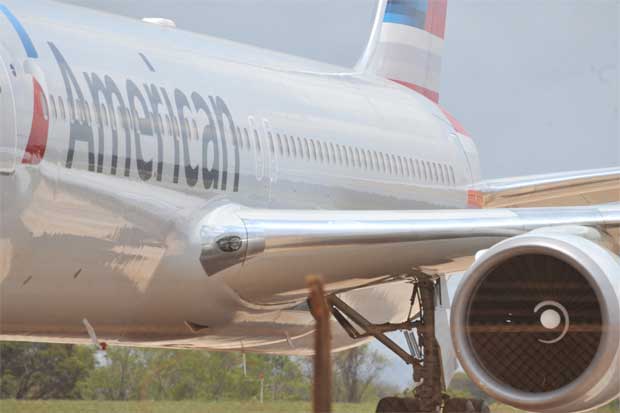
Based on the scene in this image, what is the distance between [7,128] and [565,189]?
5956 mm

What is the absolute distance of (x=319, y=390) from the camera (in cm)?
261

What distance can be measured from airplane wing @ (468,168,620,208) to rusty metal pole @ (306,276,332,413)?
9272mm

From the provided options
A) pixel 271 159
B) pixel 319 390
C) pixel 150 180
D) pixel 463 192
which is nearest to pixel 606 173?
pixel 463 192

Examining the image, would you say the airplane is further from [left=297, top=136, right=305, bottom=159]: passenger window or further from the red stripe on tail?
the red stripe on tail

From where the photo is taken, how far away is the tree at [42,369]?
1080 centimetres

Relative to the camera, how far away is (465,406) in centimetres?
1091

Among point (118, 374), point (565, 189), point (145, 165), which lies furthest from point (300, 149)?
point (118, 374)

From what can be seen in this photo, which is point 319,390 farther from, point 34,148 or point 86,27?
point 86,27

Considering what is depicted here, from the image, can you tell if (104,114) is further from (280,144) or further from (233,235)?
(280,144)

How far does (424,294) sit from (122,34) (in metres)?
2.95

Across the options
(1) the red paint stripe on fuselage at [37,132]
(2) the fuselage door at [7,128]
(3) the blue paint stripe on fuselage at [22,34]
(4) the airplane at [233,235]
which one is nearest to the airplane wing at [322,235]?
(4) the airplane at [233,235]

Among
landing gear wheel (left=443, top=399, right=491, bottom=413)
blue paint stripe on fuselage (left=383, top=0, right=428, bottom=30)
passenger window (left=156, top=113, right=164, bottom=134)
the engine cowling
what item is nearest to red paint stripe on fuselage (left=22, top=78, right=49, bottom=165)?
passenger window (left=156, top=113, right=164, bottom=134)

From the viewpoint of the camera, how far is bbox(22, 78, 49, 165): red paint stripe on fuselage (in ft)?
23.9

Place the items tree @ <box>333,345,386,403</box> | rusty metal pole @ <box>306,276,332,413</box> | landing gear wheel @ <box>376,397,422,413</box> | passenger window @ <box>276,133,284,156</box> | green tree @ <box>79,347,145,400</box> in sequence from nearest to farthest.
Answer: rusty metal pole @ <box>306,276,332,413</box>
green tree @ <box>79,347,145,400</box>
passenger window @ <box>276,133,284,156</box>
landing gear wheel @ <box>376,397,422,413</box>
tree @ <box>333,345,386,403</box>
